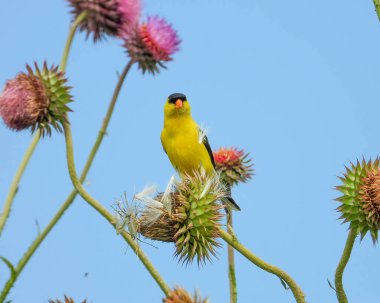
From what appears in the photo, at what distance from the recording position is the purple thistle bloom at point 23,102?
409cm

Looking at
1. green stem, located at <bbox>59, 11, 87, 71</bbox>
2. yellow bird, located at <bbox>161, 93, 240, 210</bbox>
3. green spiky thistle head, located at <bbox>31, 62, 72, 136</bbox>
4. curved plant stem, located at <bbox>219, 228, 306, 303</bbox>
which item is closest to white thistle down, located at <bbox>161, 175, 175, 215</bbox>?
curved plant stem, located at <bbox>219, 228, 306, 303</bbox>

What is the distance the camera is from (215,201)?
491 centimetres

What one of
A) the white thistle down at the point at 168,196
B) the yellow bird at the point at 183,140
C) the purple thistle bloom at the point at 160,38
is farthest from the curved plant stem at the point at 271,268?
the yellow bird at the point at 183,140

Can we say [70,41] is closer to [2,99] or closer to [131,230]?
[2,99]

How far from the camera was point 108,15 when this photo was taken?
3.72 meters

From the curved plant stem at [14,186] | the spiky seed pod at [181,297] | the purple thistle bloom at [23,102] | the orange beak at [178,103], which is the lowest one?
the spiky seed pod at [181,297]

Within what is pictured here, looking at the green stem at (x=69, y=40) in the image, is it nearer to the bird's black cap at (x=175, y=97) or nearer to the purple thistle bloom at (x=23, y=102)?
the purple thistle bloom at (x=23, y=102)

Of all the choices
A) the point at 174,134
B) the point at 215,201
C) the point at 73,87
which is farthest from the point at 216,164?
the point at 73,87

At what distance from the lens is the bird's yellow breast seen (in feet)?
25.3

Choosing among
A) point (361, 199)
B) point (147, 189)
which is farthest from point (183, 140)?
point (361, 199)

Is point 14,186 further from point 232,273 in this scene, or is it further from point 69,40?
point 232,273

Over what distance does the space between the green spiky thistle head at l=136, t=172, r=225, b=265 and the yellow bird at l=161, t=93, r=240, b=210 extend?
2550 mm

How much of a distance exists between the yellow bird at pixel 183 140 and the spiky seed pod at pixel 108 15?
388cm

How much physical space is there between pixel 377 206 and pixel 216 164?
11.5 ft
